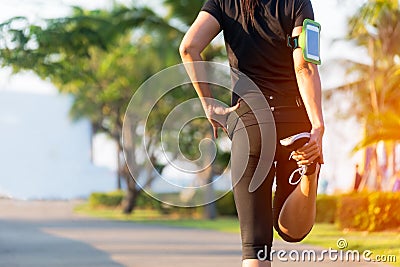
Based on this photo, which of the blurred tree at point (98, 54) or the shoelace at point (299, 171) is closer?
the shoelace at point (299, 171)

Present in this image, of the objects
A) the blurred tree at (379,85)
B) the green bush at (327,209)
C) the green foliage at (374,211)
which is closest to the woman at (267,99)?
the green foliage at (374,211)

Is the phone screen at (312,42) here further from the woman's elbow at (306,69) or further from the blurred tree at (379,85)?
the blurred tree at (379,85)

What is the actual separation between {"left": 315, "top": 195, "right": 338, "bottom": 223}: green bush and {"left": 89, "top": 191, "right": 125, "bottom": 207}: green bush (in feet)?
66.1

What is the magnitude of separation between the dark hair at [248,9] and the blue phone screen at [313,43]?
27 cm

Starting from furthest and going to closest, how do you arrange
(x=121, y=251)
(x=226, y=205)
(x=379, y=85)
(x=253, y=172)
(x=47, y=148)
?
(x=47, y=148) → (x=226, y=205) → (x=379, y=85) → (x=121, y=251) → (x=253, y=172)

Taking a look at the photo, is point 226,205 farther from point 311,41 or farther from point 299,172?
point 311,41

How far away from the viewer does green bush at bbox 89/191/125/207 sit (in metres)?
42.2

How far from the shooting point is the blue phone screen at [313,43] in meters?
3.70

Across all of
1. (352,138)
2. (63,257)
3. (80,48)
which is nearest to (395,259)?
(63,257)

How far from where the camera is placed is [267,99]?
3811mm

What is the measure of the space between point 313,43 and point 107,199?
128 ft

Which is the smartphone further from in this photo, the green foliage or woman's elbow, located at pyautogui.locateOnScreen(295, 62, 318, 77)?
the green foliage

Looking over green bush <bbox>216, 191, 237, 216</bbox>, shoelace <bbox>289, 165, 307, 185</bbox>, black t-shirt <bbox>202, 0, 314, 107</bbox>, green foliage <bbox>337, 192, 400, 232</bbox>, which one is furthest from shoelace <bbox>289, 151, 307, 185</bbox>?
green bush <bbox>216, 191, 237, 216</bbox>

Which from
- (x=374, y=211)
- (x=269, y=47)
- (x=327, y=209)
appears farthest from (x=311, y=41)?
(x=327, y=209)
